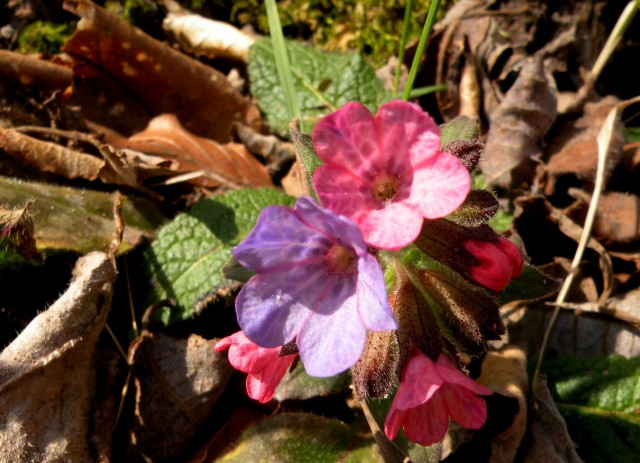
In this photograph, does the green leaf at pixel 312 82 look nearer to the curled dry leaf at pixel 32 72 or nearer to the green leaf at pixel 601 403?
the curled dry leaf at pixel 32 72

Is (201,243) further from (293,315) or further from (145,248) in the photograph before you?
(293,315)

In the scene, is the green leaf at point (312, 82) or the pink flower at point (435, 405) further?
the green leaf at point (312, 82)

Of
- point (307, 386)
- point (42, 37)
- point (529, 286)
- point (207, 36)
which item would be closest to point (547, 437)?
point (529, 286)

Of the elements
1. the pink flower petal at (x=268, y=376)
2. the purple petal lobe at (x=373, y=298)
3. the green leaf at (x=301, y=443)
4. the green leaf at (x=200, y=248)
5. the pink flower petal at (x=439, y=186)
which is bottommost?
the green leaf at (x=301, y=443)

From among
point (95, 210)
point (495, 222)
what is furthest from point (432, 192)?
point (95, 210)

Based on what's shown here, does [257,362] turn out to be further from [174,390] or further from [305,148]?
[174,390]

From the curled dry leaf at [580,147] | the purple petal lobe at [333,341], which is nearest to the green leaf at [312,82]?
the curled dry leaf at [580,147]
